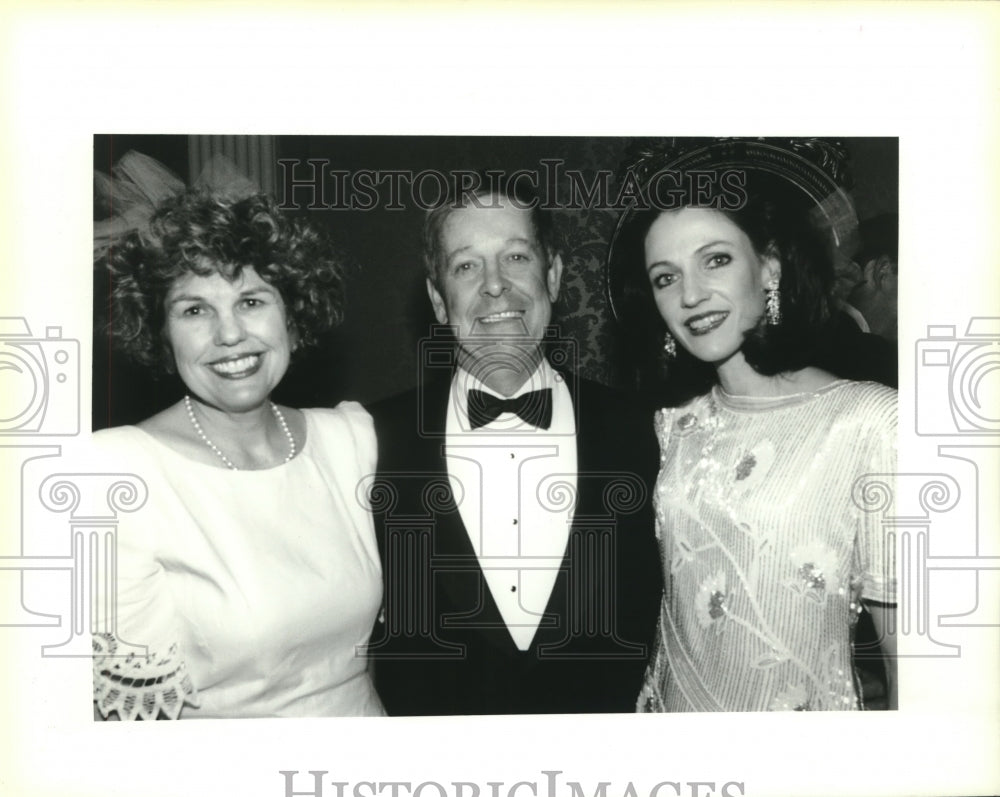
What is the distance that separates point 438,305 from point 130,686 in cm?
106

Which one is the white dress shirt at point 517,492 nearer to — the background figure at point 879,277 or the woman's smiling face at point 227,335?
the woman's smiling face at point 227,335

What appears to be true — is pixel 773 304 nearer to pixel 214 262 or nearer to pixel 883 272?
pixel 883 272

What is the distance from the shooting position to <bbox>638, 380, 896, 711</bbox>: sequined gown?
2.41 metres

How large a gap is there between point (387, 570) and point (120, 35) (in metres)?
1.28

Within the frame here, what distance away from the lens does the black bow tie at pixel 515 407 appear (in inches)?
96.4

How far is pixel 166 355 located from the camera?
2381 millimetres

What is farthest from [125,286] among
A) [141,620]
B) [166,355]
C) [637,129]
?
[637,129]

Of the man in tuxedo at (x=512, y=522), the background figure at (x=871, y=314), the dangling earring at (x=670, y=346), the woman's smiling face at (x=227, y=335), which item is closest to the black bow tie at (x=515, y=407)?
the man in tuxedo at (x=512, y=522)

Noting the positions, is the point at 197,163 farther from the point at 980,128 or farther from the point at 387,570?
the point at 980,128

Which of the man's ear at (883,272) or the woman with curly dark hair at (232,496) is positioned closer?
the woman with curly dark hair at (232,496)

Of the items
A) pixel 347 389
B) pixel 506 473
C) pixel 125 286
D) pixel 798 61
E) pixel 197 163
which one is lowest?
pixel 506 473

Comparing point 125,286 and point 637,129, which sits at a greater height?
point 637,129

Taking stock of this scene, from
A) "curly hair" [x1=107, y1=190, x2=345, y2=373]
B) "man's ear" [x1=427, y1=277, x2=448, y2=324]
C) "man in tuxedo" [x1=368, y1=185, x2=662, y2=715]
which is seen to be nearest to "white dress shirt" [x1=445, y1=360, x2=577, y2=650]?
"man in tuxedo" [x1=368, y1=185, x2=662, y2=715]

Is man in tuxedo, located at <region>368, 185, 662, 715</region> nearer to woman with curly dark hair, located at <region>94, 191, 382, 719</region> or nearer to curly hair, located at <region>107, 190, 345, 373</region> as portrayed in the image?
woman with curly dark hair, located at <region>94, 191, 382, 719</region>
